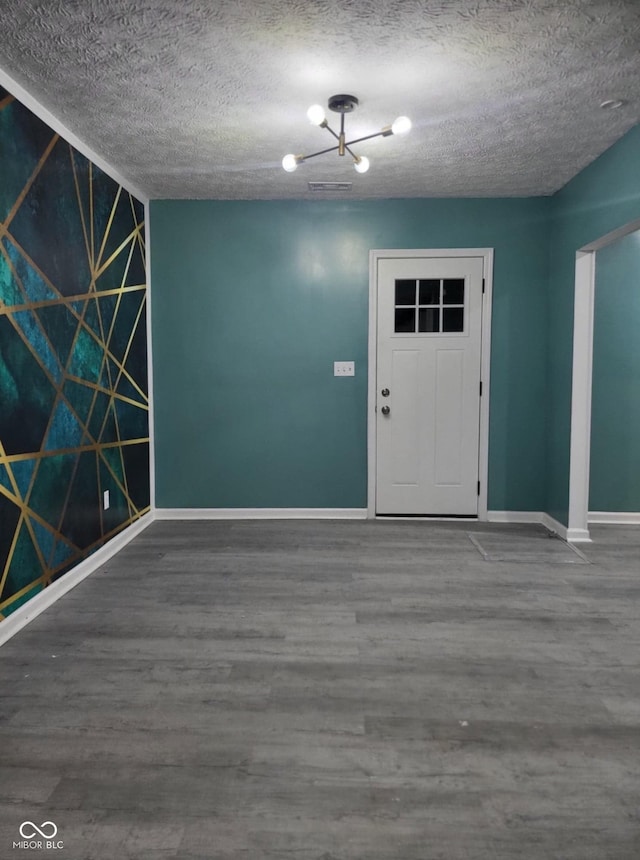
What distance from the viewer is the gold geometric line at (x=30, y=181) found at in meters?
2.51

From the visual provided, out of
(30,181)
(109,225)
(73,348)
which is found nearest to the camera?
(30,181)

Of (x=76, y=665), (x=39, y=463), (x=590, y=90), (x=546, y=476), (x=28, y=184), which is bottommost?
(x=76, y=665)

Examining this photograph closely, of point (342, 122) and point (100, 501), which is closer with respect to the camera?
point (342, 122)

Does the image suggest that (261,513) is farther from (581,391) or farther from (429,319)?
(581,391)

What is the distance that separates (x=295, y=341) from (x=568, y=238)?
2.17m

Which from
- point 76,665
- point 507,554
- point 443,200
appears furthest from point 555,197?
point 76,665

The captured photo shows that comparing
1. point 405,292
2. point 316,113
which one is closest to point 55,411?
point 316,113

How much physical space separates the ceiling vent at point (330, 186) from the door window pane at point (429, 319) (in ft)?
3.62

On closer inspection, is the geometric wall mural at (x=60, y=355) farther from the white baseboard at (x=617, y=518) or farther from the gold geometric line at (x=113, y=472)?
the white baseboard at (x=617, y=518)

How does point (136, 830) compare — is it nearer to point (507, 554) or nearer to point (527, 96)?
point (507, 554)

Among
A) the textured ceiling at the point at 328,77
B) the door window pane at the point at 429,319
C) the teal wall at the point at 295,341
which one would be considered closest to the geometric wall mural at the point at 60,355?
the textured ceiling at the point at 328,77

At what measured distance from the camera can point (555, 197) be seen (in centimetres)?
418

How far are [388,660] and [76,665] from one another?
129 cm

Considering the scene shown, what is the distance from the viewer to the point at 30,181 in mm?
2680
